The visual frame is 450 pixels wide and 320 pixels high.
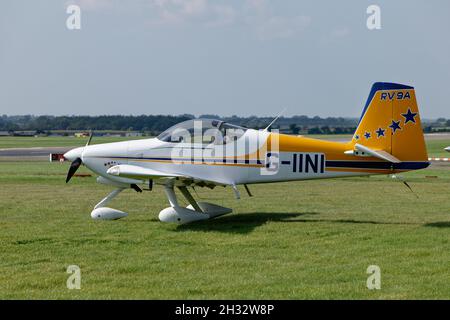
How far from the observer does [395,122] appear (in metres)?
11.4

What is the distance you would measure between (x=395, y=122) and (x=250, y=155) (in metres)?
2.75

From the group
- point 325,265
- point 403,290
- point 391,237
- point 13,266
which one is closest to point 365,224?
point 391,237

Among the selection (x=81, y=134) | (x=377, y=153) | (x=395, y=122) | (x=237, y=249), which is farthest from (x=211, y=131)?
(x=81, y=134)

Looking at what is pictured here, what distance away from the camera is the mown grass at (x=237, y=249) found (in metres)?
7.30

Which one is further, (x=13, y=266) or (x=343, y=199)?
(x=343, y=199)

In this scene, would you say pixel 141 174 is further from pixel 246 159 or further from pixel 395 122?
pixel 395 122

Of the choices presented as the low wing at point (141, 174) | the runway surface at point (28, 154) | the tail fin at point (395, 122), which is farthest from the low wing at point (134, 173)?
the runway surface at point (28, 154)

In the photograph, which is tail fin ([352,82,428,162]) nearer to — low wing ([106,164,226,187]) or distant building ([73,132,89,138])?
low wing ([106,164,226,187])

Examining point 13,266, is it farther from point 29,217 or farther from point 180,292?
point 29,217

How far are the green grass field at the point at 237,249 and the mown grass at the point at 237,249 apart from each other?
16 mm

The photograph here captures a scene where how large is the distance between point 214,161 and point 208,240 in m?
2.40

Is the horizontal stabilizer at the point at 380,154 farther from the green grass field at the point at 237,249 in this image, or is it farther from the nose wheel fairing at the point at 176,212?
the nose wheel fairing at the point at 176,212

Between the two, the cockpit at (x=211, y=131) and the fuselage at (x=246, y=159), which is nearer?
the fuselage at (x=246, y=159)

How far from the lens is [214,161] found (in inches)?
488
